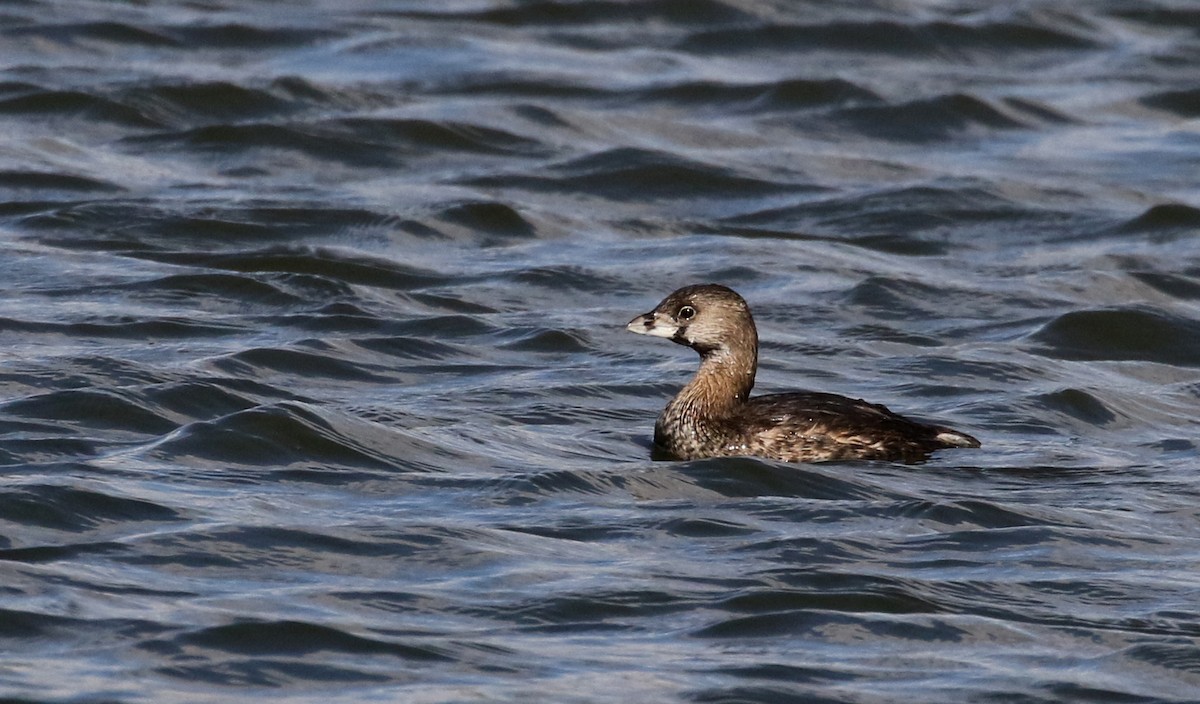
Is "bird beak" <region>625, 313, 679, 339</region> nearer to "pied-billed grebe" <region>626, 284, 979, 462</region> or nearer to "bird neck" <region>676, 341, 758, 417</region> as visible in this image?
"pied-billed grebe" <region>626, 284, 979, 462</region>

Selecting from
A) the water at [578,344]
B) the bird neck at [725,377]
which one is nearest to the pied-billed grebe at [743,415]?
the bird neck at [725,377]

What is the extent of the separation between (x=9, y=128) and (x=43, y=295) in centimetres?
446

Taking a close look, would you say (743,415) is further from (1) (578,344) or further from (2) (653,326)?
(1) (578,344)

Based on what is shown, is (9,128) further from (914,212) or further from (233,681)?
(233,681)

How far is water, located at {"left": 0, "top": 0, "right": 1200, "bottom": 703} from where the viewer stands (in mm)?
7469

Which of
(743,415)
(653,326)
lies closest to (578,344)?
(653,326)

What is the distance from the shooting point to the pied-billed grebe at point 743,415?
9.84 m

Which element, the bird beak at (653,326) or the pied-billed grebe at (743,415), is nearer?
the pied-billed grebe at (743,415)

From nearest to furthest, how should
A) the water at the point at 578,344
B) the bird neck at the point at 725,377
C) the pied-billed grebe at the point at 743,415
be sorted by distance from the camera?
1. the water at the point at 578,344
2. the pied-billed grebe at the point at 743,415
3. the bird neck at the point at 725,377

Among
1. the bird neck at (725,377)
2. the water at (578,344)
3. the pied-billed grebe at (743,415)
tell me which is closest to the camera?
the water at (578,344)

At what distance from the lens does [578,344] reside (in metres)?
12.2

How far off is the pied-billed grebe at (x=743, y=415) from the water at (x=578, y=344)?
138mm

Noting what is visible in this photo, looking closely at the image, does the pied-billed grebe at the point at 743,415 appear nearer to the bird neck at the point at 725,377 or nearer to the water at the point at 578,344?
the bird neck at the point at 725,377

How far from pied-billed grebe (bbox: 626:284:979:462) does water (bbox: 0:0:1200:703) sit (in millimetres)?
138
